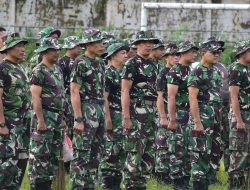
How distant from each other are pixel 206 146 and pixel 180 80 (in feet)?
4.70

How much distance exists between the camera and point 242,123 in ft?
46.1

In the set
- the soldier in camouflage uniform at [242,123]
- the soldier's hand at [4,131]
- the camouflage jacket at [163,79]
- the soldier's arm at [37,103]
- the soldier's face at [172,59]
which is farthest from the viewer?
the soldier's face at [172,59]

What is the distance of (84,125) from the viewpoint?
12.9m

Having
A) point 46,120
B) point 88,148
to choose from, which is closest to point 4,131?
point 46,120

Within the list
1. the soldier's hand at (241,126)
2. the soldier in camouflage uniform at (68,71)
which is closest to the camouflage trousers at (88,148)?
the soldier's hand at (241,126)

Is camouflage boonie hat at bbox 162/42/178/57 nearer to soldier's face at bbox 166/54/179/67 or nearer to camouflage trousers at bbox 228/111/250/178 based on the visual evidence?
soldier's face at bbox 166/54/179/67

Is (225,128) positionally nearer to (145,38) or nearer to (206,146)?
(206,146)

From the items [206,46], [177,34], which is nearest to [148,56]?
[206,46]

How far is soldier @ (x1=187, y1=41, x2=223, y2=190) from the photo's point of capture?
13.4 m

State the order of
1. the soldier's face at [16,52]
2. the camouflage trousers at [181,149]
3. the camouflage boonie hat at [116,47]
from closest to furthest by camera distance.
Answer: the soldier's face at [16,52] < the camouflage boonie hat at [116,47] < the camouflage trousers at [181,149]

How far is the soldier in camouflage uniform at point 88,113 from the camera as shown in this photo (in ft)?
42.1

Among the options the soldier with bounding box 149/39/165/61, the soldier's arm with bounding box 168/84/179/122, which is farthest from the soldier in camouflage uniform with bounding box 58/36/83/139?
the soldier's arm with bounding box 168/84/179/122

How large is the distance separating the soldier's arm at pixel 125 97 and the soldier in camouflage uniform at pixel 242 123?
1478 millimetres

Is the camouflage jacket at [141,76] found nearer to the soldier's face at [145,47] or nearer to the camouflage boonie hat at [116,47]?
the soldier's face at [145,47]
